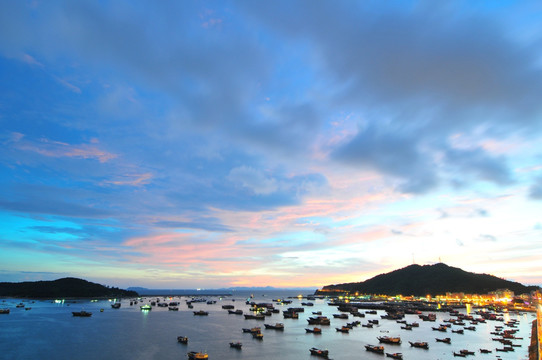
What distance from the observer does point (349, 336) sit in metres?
63.5

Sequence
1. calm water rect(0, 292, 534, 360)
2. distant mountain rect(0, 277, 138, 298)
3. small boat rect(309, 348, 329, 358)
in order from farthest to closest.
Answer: distant mountain rect(0, 277, 138, 298), calm water rect(0, 292, 534, 360), small boat rect(309, 348, 329, 358)

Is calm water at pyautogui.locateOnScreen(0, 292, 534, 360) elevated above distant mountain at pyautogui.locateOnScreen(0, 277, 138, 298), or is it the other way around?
calm water at pyautogui.locateOnScreen(0, 292, 534, 360)

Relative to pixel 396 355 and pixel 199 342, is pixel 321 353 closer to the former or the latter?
pixel 396 355

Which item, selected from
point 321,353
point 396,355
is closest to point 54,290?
point 321,353

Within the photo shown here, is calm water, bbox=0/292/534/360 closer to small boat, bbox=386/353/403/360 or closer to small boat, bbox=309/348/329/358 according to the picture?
small boat, bbox=309/348/329/358

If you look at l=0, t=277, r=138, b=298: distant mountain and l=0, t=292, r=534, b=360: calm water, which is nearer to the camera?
l=0, t=292, r=534, b=360: calm water

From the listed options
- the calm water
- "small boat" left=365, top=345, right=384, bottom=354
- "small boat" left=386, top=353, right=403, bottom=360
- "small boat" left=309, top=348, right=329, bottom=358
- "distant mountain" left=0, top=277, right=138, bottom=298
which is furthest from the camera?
"distant mountain" left=0, top=277, right=138, bottom=298

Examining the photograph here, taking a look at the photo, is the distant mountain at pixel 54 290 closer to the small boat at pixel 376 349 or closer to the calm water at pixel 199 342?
the calm water at pixel 199 342

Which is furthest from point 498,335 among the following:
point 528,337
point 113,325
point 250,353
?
point 113,325

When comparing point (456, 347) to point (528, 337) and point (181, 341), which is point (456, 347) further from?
point (181, 341)

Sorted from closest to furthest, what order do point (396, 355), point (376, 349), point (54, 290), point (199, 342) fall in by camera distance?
1. point (396, 355)
2. point (376, 349)
3. point (199, 342)
4. point (54, 290)

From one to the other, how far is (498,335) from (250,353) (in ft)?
172

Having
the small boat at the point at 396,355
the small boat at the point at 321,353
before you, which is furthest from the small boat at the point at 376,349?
the small boat at the point at 321,353

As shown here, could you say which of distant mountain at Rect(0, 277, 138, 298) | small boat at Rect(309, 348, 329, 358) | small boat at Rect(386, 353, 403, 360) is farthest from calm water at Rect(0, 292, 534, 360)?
distant mountain at Rect(0, 277, 138, 298)
